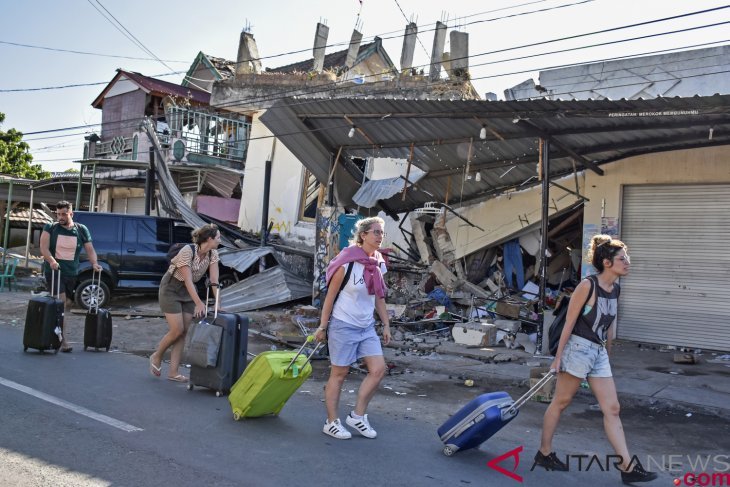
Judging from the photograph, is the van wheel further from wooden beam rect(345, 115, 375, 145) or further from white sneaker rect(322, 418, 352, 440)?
white sneaker rect(322, 418, 352, 440)

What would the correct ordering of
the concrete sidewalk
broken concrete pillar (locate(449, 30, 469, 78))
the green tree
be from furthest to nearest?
1. the green tree
2. broken concrete pillar (locate(449, 30, 469, 78))
3. the concrete sidewalk

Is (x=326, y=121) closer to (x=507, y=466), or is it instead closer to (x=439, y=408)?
(x=439, y=408)

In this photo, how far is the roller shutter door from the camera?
1084 cm

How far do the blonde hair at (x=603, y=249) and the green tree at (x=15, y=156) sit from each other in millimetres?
37541

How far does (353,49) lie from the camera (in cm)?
2198

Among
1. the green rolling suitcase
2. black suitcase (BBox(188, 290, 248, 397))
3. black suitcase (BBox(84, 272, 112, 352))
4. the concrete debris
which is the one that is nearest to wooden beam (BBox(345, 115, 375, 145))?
black suitcase (BBox(84, 272, 112, 352))

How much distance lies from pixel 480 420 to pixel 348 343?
3.99 ft

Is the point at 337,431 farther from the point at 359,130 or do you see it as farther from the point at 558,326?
the point at 359,130

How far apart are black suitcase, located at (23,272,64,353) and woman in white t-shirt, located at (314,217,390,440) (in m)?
4.48

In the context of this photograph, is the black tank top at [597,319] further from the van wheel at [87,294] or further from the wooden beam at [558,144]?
the van wheel at [87,294]

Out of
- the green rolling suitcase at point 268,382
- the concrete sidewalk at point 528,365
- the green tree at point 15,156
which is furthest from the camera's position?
the green tree at point 15,156

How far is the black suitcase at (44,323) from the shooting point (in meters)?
8.36

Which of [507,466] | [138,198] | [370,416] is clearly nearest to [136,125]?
[138,198]

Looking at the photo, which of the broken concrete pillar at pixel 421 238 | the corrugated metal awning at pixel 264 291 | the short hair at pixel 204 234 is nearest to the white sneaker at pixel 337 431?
the short hair at pixel 204 234
